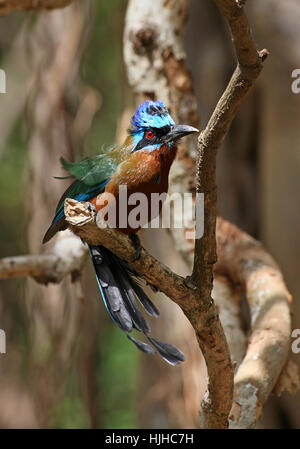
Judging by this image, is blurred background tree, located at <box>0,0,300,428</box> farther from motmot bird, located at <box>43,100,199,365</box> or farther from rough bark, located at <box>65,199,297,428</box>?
motmot bird, located at <box>43,100,199,365</box>

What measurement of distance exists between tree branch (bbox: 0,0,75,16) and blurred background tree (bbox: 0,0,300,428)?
1487 mm

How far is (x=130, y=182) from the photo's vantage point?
8.56ft

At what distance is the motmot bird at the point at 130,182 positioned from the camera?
8.52 feet

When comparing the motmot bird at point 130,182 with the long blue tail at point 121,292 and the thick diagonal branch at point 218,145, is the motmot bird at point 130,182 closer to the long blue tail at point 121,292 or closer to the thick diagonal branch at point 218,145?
the long blue tail at point 121,292

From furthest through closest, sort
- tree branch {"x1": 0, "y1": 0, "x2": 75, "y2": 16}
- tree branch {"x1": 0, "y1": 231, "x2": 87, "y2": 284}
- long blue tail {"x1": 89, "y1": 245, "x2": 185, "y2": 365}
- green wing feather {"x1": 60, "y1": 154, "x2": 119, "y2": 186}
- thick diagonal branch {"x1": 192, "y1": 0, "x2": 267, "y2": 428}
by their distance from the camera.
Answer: tree branch {"x1": 0, "y1": 0, "x2": 75, "y2": 16} < tree branch {"x1": 0, "y1": 231, "x2": 87, "y2": 284} < green wing feather {"x1": 60, "y1": 154, "x2": 119, "y2": 186} < long blue tail {"x1": 89, "y1": 245, "x2": 185, "y2": 365} < thick diagonal branch {"x1": 192, "y1": 0, "x2": 267, "y2": 428}

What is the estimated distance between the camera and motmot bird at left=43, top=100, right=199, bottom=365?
8.52 ft

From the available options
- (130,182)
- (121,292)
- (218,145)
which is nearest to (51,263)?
(121,292)

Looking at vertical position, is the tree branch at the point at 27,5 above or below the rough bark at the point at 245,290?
above

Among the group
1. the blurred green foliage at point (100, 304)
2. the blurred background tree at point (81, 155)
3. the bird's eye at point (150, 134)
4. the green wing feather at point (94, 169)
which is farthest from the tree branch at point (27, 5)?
the blurred green foliage at point (100, 304)

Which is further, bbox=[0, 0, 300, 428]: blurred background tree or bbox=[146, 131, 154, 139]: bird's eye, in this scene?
bbox=[0, 0, 300, 428]: blurred background tree

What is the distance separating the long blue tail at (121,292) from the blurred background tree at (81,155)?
2.39 m

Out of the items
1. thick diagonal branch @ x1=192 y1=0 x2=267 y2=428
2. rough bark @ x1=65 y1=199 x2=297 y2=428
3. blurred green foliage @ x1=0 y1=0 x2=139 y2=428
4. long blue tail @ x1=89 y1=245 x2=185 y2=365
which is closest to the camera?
thick diagonal branch @ x1=192 y1=0 x2=267 y2=428

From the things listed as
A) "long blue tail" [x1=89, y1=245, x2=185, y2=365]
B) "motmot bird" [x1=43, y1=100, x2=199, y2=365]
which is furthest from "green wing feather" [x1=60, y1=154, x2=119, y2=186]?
"long blue tail" [x1=89, y1=245, x2=185, y2=365]
